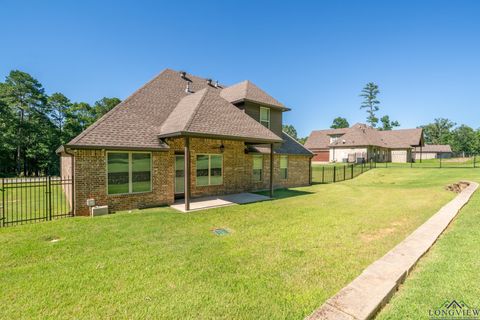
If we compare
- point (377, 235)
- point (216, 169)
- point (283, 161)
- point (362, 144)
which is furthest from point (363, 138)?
point (377, 235)

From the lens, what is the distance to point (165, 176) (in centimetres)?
967

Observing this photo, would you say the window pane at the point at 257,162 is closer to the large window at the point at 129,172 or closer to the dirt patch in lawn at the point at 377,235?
the large window at the point at 129,172

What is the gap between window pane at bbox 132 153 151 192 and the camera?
8.96 metres

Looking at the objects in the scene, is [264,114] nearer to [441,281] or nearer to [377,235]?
[377,235]

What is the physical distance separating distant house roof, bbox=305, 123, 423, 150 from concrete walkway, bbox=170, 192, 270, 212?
98.5 ft

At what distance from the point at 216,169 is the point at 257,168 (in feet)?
10.4

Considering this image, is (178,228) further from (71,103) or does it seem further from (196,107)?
(71,103)

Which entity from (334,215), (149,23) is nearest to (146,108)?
(149,23)

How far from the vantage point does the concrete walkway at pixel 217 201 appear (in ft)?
30.1

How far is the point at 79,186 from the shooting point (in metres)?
7.78

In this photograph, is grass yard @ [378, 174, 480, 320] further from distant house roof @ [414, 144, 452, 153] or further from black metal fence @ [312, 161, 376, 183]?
distant house roof @ [414, 144, 452, 153]

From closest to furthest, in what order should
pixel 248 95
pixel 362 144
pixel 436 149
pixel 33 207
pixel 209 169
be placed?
pixel 33 207
pixel 209 169
pixel 248 95
pixel 362 144
pixel 436 149

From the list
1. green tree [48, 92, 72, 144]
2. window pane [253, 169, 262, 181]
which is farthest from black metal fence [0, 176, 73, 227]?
green tree [48, 92, 72, 144]

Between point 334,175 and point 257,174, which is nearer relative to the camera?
point 257,174
